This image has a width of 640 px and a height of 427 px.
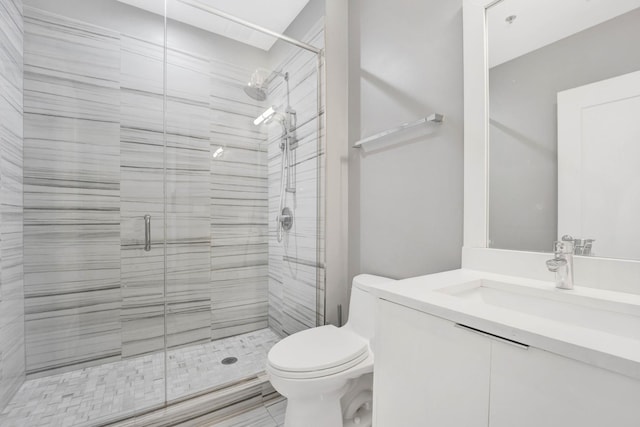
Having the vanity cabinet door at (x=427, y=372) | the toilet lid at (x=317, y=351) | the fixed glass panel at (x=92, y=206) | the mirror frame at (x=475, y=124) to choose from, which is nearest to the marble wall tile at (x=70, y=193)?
the fixed glass panel at (x=92, y=206)

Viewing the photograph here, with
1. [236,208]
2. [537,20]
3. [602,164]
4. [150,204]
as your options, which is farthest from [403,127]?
[150,204]

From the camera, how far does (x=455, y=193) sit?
1.26 metres

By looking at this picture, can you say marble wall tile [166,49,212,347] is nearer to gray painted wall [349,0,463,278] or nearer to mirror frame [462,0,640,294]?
gray painted wall [349,0,463,278]

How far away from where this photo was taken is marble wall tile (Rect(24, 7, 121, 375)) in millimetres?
1605

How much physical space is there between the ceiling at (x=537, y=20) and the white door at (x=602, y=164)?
0.66 ft

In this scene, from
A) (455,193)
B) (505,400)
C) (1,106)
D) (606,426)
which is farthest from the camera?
(1,106)

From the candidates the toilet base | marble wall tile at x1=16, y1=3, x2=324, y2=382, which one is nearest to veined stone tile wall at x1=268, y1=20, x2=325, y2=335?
marble wall tile at x1=16, y1=3, x2=324, y2=382

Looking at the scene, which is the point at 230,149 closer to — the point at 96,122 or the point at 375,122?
the point at 96,122

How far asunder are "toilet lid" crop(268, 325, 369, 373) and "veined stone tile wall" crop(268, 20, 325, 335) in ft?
1.53

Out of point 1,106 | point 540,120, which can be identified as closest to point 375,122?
point 540,120

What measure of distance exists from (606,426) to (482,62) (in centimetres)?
118

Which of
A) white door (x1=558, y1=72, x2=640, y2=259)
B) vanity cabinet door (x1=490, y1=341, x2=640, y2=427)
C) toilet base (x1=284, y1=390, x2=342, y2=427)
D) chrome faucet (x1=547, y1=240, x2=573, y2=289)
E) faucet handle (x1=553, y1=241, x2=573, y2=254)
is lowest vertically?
toilet base (x1=284, y1=390, x2=342, y2=427)

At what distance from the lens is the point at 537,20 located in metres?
1.01

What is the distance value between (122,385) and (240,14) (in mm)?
2624
